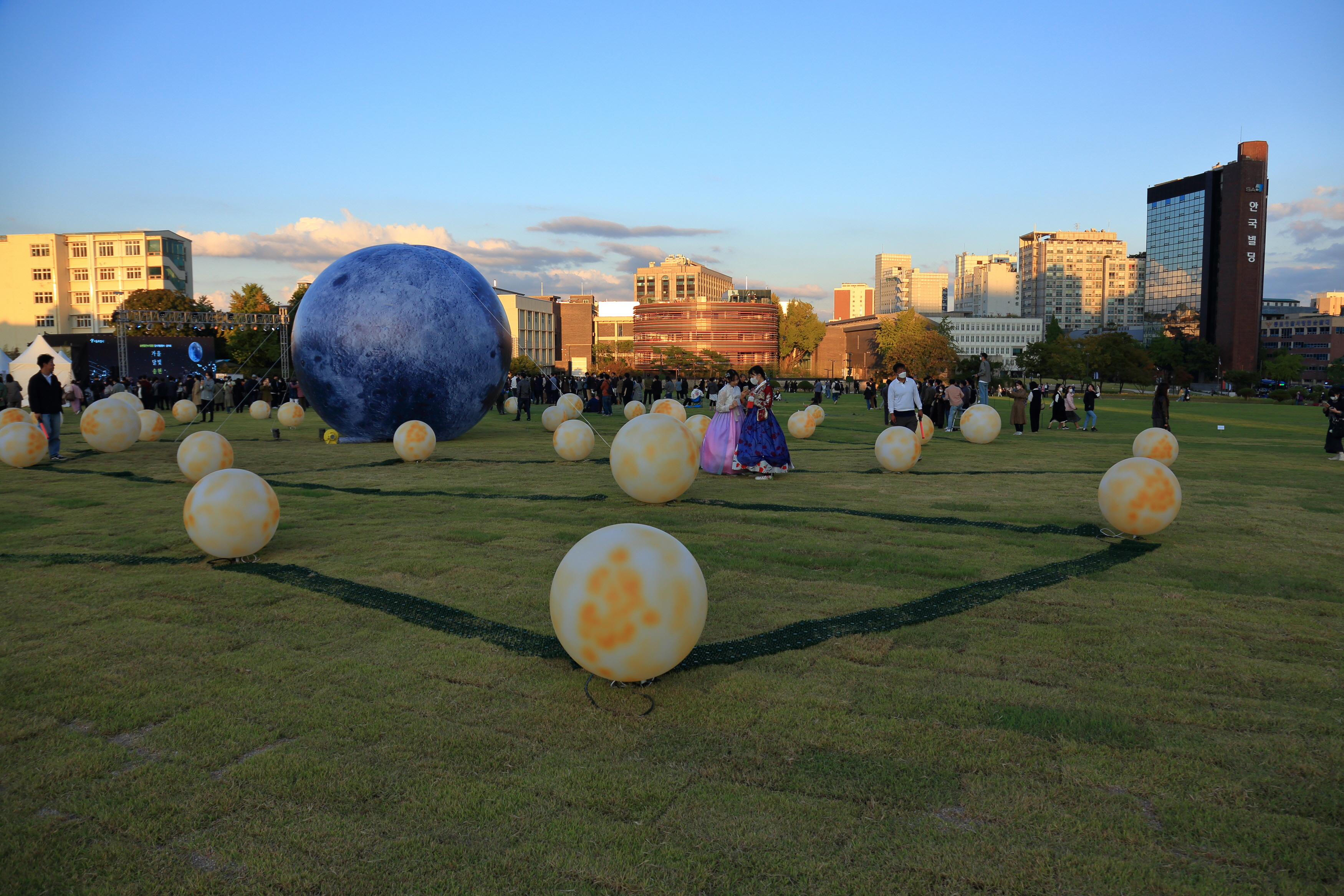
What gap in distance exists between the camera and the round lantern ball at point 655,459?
10.8 m

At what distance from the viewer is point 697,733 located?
4.34 metres

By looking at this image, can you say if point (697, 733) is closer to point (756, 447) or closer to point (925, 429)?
point (756, 447)

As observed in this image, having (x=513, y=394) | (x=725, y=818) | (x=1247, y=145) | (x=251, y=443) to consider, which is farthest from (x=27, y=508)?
(x=1247, y=145)

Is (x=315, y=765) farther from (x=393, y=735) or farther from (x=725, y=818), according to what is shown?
(x=725, y=818)

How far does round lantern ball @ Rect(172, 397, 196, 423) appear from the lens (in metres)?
26.4

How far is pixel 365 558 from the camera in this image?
26.6 feet

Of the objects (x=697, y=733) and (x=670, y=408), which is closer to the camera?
(x=697, y=733)

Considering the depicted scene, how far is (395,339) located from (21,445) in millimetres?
7129

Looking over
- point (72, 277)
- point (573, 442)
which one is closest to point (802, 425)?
point (573, 442)

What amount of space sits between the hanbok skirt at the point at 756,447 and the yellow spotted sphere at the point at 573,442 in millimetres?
3722

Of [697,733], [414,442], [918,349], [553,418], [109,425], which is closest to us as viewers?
[697,733]

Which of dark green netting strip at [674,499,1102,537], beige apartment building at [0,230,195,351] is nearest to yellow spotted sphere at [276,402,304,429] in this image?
dark green netting strip at [674,499,1102,537]

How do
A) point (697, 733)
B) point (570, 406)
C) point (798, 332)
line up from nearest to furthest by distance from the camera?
point (697, 733)
point (570, 406)
point (798, 332)

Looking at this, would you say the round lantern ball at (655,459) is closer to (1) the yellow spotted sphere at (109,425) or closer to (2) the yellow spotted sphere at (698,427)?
(2) the yellow spotted sphere at (698,427)
